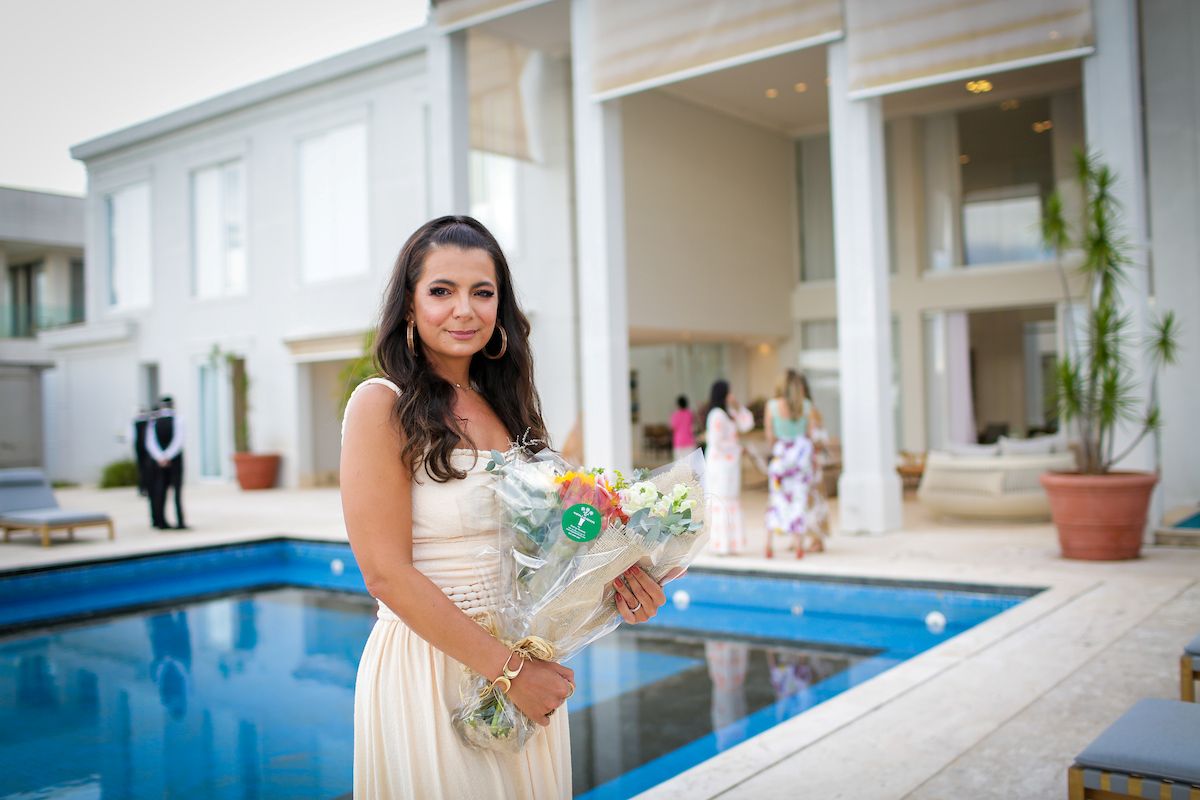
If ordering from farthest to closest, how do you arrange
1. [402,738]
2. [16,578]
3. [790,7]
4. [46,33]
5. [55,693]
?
1. [46,33]
2. [790,7]
3. [16,578]
4. [55,693]
5. [402,738]

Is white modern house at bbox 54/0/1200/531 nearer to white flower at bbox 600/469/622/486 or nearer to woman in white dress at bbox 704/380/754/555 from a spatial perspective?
woman in white dress at bbox 704/380/754/555

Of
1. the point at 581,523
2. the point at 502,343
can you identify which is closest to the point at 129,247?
the point at 502,343

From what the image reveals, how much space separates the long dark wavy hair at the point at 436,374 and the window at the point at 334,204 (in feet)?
46.8

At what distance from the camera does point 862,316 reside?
8.80 meters

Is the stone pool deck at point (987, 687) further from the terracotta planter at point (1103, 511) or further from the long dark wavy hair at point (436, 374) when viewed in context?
the long dark wavy hair at point (436, 374)

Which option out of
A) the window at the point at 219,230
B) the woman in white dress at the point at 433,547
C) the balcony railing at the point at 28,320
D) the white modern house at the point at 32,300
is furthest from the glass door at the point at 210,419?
the woman in white dress at the point at 433,547

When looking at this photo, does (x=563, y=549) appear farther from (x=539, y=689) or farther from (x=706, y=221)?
(x=706, y=221)

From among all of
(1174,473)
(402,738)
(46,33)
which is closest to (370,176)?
(46,33)

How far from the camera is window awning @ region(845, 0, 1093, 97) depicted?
770 cm

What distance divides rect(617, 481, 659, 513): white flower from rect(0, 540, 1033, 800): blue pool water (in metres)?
2.52

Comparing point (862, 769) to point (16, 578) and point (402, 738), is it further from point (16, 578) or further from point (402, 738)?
point (16, 578)

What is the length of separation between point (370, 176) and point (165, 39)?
3773 mm

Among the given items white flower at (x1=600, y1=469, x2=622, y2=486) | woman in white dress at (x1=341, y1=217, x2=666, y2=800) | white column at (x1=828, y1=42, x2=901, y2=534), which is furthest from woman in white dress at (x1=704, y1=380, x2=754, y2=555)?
white flower at (x1=600, y1=469, x2=622, y2=486)

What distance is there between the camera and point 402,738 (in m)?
1.54
